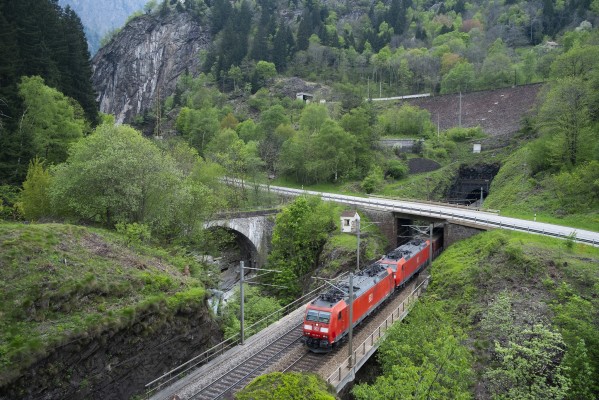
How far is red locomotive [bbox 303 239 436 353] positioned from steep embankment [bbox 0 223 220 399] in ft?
20.1

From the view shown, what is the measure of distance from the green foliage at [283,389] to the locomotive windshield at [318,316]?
5.62m

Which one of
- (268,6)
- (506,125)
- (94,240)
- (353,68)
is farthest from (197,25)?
(94,240)

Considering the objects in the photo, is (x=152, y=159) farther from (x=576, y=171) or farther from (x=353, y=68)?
(x=353, y=68)

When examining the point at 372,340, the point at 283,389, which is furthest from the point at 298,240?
the point at 283,389

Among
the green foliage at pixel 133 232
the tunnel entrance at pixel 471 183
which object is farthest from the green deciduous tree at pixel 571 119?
the green foliage at pixel 133 232

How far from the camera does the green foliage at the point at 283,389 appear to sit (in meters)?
12.3

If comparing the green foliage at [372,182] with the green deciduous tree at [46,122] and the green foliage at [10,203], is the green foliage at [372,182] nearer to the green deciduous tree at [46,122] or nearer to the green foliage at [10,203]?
the green deciduous tree at [46,122]

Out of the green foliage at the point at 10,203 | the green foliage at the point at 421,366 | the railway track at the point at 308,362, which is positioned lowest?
the railway track at the point at 308,362

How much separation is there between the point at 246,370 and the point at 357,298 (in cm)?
668

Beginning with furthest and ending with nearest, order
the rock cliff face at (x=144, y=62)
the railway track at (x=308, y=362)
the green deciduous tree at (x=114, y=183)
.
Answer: the rock cliff face at (x=144, y=62), the green deciduous tree at (x=114, y=183), the railway track at (x=308, y=362)

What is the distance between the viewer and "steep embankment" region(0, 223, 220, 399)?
46.9 feet

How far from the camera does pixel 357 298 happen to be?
21641mm

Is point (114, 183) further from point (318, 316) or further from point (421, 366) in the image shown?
Result: point (421, 366)

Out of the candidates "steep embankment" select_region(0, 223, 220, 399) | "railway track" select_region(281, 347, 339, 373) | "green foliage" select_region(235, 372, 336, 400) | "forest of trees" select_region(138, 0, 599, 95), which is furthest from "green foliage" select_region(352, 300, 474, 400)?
"forest of trees" select_region(138, 0, 599, 95)
